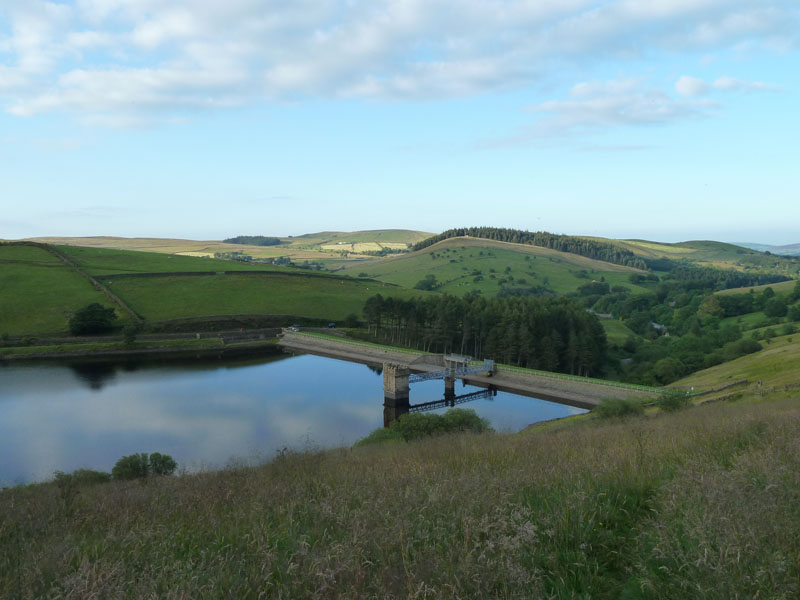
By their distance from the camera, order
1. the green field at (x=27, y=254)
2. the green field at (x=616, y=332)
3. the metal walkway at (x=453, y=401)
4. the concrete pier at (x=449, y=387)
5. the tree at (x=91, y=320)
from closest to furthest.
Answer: the metal walkway at (x=453, y=401), the concrete pier at (x=449, y=387), the tree at (x=91, y=320), the green field at (x=616, y=332), the green field at (x=27, y=254)

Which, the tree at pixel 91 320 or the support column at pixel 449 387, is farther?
the tree at pixel 91 320

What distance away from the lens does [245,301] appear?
99.9 meters

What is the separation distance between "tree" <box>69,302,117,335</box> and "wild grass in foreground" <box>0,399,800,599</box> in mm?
81891

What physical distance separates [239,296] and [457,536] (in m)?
103

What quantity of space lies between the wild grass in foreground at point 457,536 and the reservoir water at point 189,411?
1892cm

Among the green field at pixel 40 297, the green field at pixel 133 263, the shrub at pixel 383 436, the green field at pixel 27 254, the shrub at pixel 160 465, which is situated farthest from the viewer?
the green field at pixel 133 263

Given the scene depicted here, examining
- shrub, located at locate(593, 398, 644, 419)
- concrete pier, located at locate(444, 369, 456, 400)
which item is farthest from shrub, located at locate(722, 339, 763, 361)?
shrub, located at locate(593, 398, 644, 419)

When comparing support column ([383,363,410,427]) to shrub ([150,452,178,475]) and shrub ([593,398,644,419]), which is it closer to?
shrub ([593,398,644,419])

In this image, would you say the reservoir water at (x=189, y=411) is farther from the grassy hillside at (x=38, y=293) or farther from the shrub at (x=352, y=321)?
the shrub at (x=352, y=321)

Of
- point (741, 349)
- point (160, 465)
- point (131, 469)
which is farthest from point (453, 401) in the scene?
point (741, 349)

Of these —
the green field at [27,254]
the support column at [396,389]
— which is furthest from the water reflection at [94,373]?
the green field at [27,254]

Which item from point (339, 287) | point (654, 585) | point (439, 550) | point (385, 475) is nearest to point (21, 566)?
point (439, 550)

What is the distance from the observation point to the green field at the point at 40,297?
78688 millimetres

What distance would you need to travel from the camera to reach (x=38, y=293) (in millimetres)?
88875
